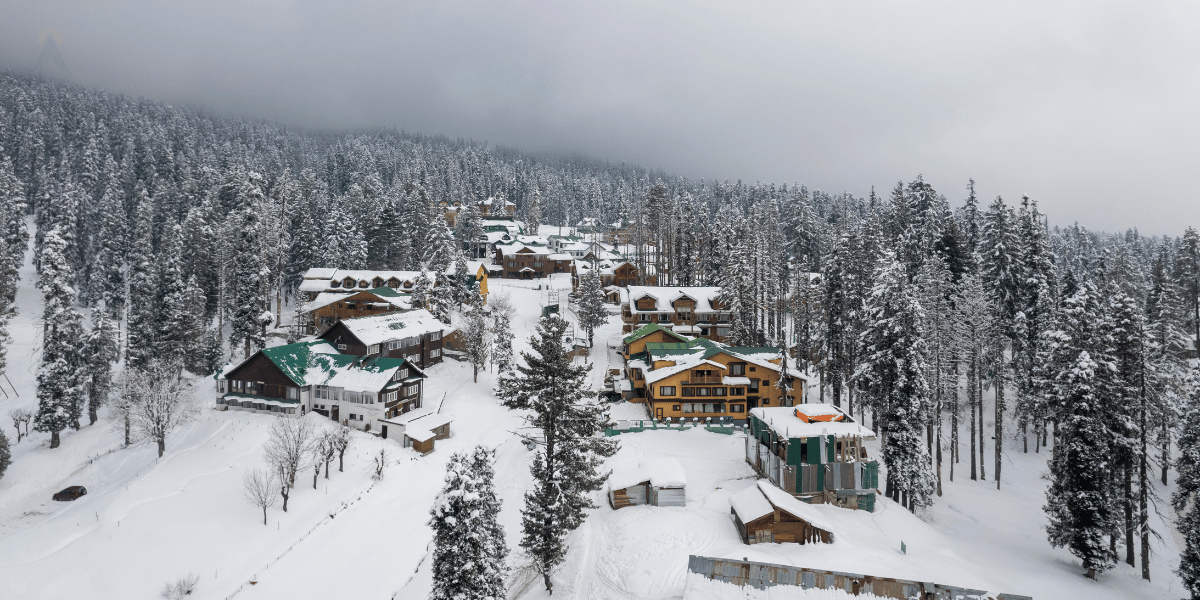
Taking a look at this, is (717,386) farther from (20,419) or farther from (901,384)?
(20,419)

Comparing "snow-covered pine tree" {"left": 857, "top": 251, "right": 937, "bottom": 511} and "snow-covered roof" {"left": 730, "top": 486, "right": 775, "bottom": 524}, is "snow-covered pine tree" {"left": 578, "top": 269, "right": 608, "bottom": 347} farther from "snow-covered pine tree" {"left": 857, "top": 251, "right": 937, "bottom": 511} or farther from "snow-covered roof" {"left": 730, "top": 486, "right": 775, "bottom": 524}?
"snow-covered roof" {"left": 730, "top": 486, "right": 775, "bottom": 524}

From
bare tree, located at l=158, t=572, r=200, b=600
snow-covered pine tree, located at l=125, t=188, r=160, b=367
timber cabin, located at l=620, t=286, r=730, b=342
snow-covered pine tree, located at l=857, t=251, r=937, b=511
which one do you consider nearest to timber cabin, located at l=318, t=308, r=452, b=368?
snow-covered pine tree, located at l=125, t=188, r=160, b=367

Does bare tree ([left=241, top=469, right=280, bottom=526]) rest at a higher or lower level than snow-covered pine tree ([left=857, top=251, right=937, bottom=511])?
lower

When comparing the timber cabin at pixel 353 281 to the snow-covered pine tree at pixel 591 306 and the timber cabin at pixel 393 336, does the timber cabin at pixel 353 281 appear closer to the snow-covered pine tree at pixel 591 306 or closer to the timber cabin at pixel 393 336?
the timber cabin at pixel 393 336

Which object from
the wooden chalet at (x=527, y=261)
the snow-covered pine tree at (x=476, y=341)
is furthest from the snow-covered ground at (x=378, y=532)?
the wooden chalet at (x=527, y=261)

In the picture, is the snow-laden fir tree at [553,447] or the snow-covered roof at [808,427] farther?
the snow-covered roof at [808,427]
